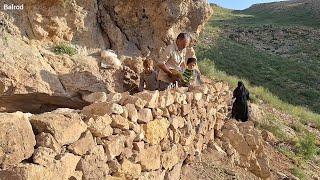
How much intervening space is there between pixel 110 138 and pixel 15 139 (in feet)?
4.40

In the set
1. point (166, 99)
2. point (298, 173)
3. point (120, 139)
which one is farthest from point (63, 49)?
point (298, 173)

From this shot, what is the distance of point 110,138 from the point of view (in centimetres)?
476

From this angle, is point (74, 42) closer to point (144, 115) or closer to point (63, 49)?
point (63, 49)

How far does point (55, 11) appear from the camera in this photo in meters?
8.92

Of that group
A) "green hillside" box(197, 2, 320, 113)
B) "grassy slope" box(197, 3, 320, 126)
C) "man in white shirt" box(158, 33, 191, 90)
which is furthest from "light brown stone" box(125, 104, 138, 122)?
"green hillside" box(197, 2, 320, 113)

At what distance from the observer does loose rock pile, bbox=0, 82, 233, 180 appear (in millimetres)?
3596

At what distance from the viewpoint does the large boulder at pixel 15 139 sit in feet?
11.4

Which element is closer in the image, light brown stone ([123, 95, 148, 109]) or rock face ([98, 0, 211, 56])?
light brown stone ([123, 95, 148, 109])

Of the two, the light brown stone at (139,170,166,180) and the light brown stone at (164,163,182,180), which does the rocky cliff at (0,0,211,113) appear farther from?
the light brown stone at (139,170,166,180)

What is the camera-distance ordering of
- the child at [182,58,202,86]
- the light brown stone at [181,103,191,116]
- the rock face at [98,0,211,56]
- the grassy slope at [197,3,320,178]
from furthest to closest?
the grassy slope at [197,3,320,178]
the rock face at [98,0,211,56]
the child at [182,58,202,86]
the light brown stone at [181,103,191,116]

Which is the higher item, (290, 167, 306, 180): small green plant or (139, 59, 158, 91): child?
(139, 59, 158, 91): child

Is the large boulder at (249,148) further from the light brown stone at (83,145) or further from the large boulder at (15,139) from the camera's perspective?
the large boulder at (15,139)

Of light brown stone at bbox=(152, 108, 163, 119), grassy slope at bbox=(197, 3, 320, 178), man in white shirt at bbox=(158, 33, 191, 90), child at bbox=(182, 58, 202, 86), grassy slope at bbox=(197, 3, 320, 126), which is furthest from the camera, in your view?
grassy slope at bbox=(197, 3, 320, 126)

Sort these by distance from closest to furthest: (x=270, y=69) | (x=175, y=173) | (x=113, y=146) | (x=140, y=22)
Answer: (x=113, y=146) < (x=175, y=173) < (x=140, y=22) < (x=270, y=69)
